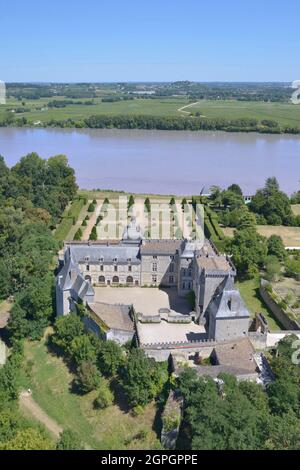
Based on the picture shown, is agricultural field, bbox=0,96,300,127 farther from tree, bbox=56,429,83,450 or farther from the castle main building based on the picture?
tree, bbox=56,429,83,450

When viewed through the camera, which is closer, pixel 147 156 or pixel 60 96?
pixel 147 156

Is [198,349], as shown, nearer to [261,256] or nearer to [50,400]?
[50,400]

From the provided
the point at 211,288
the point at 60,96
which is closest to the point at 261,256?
the point at 211,288

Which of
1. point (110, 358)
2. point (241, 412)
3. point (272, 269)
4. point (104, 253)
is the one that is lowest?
point (110, 358)

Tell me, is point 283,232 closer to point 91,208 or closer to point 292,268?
point 292,268

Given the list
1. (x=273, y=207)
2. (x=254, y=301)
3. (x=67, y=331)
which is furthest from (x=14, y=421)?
(x=273, y=207)

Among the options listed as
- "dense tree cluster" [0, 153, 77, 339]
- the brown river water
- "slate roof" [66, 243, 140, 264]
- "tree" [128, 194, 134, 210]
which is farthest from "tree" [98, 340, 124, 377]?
the brown river water
